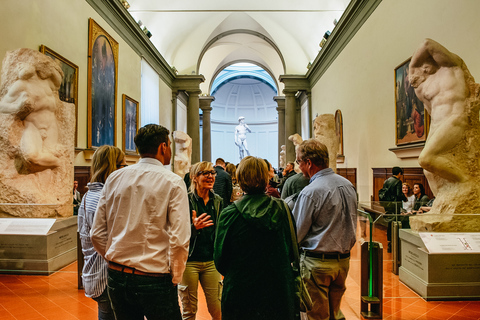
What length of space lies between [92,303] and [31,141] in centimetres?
272

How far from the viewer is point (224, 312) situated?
6.56 ft

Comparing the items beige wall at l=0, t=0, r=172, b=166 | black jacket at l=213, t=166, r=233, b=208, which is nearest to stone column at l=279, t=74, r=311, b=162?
beige wall at l=0, t=0, r=172, b=166

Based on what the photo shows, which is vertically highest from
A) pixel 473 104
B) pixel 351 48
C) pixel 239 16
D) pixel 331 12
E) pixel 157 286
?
pixel 239 16

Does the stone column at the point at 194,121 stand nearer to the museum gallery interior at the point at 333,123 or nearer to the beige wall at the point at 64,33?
the museum gallery interior at the point at 333,123

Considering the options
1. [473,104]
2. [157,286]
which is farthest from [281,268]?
[473,104]

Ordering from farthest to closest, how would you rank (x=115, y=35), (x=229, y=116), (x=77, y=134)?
(x=229, y=116) < (x=115, y=35) < (x=77, y=134)

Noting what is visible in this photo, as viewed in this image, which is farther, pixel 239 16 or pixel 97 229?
pixel 239 16

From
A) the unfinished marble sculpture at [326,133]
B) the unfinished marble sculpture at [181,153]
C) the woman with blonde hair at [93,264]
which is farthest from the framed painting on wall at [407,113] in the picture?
the unfinished marble sculpture at [181,153]

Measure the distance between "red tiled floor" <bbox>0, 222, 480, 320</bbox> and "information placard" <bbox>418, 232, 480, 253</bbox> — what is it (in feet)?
1.74

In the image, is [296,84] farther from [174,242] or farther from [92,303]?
[174,242]

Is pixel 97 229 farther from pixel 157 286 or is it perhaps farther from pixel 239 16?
pixel 239 16

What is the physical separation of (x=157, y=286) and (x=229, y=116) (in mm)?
Result: 31498

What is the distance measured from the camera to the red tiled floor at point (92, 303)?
3658 mm

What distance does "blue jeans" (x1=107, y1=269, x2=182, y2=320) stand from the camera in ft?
6.46
